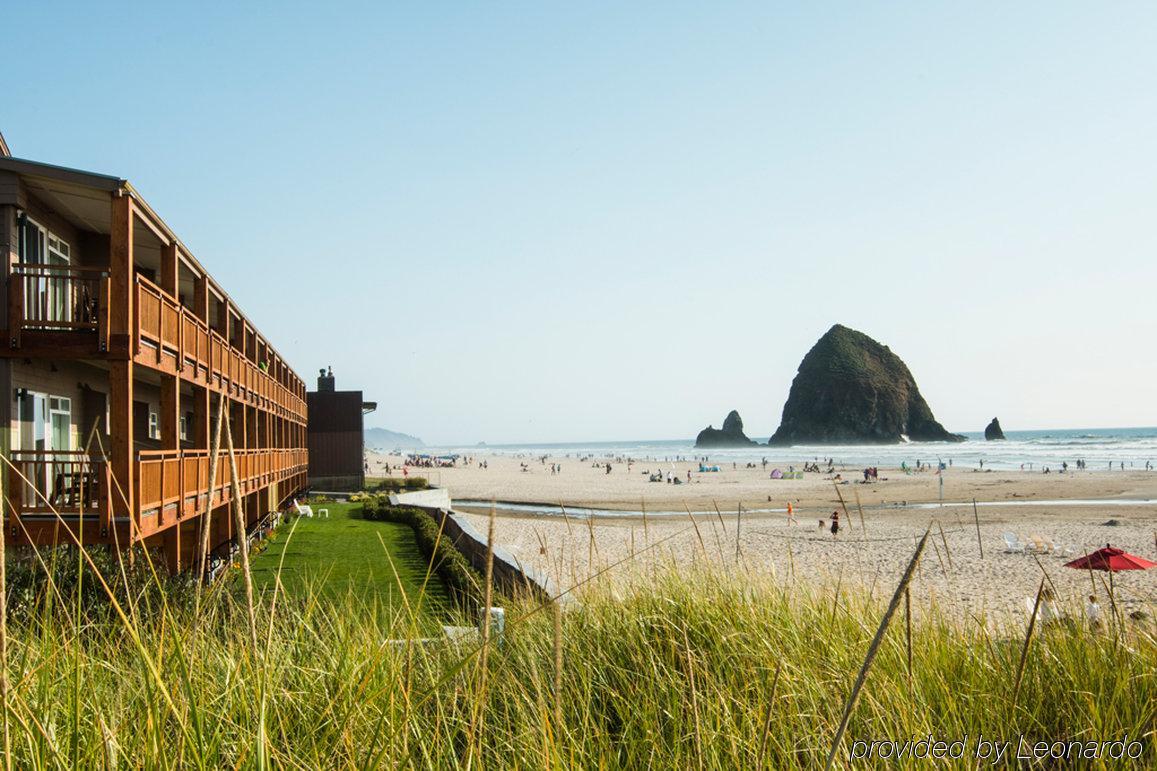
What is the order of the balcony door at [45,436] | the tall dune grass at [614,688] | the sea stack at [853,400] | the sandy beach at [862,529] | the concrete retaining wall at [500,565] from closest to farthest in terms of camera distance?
1. the tall dune grass at [614,688]
2. the sandy beach at [862,529]
3. the concrete retaining wall at [500,565]
4. the balcony door at [45,436]
5. the sea stack at [853,400]

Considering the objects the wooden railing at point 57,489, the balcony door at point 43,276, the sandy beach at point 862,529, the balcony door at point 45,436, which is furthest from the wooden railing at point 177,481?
the sandy beach at point 862,529

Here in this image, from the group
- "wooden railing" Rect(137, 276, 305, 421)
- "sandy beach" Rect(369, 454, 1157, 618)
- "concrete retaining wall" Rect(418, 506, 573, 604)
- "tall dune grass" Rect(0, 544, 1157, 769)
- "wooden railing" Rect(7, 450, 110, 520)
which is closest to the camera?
"tall dune grass" Rect(0, 544, 1157, 769)

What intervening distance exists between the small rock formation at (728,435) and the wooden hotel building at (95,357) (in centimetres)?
17666

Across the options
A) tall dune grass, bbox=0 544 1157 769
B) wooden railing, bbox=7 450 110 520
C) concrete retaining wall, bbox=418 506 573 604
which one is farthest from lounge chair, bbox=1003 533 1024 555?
wooden railing, bbox=7 450 110 520

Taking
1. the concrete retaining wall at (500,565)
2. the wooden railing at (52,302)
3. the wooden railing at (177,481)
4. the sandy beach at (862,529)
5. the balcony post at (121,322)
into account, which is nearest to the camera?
the sandy beach at (862,529)

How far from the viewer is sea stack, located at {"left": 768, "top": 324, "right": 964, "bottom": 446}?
15612 centimetres

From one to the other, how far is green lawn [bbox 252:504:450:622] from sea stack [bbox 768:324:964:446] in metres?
142

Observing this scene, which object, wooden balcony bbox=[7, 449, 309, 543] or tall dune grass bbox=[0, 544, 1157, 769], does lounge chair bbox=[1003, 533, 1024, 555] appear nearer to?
wooden balcony bbox=[7, 449, 309, 543]

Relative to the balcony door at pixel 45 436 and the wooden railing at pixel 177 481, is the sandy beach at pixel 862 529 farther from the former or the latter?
the balcony door at pixel 45 436

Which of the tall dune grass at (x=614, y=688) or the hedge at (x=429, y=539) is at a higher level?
the tall dune grass at (x=614, y=688)

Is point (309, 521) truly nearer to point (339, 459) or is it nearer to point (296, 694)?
point (339, 459)

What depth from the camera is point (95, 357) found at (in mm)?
11258

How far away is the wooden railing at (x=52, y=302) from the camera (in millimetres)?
11133

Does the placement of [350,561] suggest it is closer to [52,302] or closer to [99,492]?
[99,492]
